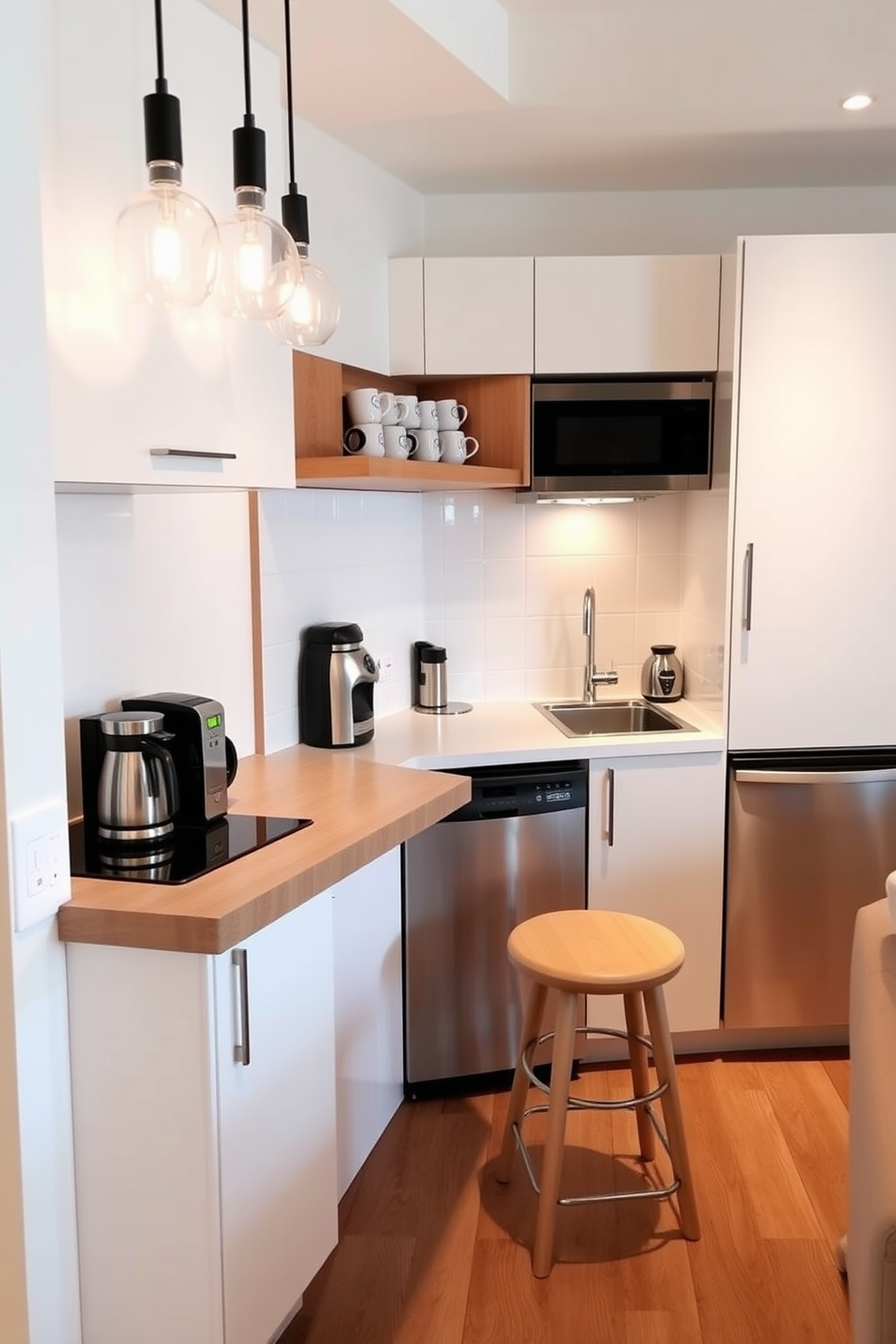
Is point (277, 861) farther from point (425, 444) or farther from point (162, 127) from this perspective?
point (425, 444)

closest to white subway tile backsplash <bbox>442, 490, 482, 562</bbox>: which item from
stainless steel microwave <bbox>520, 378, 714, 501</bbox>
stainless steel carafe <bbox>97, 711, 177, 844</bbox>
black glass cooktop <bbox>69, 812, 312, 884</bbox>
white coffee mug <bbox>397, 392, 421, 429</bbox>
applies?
stainless steel microwave <bbox>520, 378, 714, 501</bbox>

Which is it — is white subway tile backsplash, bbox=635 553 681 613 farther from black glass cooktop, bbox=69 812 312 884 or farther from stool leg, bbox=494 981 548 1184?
black glass cooktop, bbox=69 812 312 884

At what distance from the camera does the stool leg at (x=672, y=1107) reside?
233cm

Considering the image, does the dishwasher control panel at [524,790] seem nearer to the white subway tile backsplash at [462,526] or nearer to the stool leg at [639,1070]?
the stool leg at [639,1070]

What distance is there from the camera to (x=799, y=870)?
306cm

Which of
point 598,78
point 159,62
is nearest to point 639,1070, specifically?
point 159,62

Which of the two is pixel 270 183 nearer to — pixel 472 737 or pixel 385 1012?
pixel 472 737

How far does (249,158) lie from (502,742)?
173 centimetres

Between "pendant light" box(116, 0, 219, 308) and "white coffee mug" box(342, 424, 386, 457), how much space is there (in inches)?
54.5

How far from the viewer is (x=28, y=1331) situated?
1.59 m

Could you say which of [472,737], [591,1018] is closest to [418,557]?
[472,737]

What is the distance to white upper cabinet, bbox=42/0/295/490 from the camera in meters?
1.62

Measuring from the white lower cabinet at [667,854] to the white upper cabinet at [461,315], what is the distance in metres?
1.19

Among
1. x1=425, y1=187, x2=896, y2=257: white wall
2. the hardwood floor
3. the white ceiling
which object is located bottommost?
the hardwood floor
